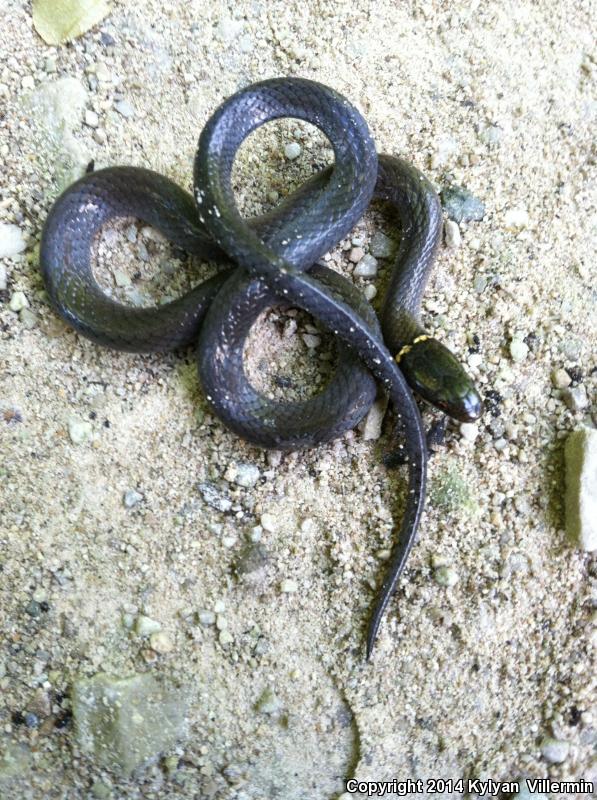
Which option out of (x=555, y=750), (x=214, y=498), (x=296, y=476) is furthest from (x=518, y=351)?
(x=555, y=750)

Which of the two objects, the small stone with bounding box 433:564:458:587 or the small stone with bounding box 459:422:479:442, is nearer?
the small stone with bounding box 433:564:458:587

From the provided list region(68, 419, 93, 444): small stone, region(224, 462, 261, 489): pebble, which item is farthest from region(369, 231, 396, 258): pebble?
region(68, 419, 93, 444): small stone

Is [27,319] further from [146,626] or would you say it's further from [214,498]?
[146,626]

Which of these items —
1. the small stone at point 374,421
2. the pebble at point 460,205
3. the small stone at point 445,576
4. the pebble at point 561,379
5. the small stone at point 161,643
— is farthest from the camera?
the pebble at point 460,205

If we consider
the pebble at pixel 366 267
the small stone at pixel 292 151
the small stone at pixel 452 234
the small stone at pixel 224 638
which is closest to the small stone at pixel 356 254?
the pebble at pixel 366 267

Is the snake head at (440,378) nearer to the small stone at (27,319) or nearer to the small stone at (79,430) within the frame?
the small stone at (79,430)

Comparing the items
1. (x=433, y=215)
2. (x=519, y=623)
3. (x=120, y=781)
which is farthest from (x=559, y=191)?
(x=120, y=781)

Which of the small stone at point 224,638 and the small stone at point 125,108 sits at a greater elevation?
the small stone at point 125,108

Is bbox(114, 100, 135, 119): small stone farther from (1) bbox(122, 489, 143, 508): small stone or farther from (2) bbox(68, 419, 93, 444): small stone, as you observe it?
(1) bbox(122, 489, 143, 508): small stone
